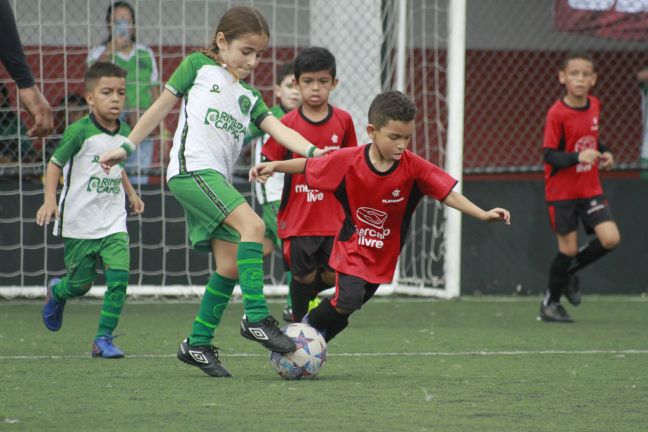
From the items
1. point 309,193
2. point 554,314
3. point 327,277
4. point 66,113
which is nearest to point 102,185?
point 309,193

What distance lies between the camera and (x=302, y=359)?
533 centimetres

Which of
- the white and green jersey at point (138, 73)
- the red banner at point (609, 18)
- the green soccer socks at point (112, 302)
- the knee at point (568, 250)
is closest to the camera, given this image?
the green soccer socks at point (112, 302)

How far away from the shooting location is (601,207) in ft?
28.1

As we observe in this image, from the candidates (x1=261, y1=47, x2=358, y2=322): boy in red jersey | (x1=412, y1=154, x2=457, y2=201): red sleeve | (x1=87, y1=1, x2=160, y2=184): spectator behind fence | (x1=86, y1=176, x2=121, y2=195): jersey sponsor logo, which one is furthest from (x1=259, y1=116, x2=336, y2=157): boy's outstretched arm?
(x1=87, y1=1, x2=160, y2=184): spectator behind fence

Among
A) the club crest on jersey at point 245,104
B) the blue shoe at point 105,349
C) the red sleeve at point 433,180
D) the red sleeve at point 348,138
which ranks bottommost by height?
the blue shoe at point 105,349

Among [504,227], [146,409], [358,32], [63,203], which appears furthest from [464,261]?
[146,409]

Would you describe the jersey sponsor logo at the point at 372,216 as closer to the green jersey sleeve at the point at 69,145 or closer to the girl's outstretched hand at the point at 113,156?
the girl's outstretched hand at the point at 113,156

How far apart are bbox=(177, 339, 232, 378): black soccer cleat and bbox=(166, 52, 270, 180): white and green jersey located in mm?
778

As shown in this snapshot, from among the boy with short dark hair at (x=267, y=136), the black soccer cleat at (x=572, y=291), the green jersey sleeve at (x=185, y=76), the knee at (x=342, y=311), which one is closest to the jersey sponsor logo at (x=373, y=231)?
the knee at (x=342, y=311)

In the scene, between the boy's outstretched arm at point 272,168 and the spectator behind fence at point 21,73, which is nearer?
the spectator behind fence at point 21,73

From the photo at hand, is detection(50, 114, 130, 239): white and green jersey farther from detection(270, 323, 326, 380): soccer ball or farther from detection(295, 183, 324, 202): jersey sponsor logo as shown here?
detection(270, 323, 326, 380): soccer ball

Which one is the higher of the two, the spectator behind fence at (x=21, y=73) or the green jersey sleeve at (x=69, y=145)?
the spectator behind fence at (x=21, y=73)

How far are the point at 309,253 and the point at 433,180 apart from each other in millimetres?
1581

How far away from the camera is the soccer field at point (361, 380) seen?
14.1 ft
